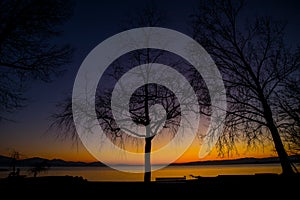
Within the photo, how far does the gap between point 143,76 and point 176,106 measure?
96.7 inches

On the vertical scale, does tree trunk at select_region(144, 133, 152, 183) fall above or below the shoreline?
above

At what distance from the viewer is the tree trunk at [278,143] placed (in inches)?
388

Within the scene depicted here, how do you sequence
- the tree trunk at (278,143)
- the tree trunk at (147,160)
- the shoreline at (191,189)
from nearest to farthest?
the shoreline at (191,189), the tree trunk at (278,143), the tree trunk at (147,160)

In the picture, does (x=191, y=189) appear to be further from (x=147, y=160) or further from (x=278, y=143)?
(x=278, y=143)

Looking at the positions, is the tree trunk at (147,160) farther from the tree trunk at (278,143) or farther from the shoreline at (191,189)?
the tree trunk at (278,143)

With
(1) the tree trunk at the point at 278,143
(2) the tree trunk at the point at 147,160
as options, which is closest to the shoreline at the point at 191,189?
(1) the tree trunk at the point at 278,143

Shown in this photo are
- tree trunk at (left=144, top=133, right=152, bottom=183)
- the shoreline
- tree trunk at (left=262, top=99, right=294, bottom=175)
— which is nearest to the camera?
the shoreline

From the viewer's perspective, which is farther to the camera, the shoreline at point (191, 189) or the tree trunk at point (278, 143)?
the tree trunk at point (278, 143)

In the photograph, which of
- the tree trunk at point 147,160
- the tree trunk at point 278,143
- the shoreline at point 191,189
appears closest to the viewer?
the shoreline at point 191,189

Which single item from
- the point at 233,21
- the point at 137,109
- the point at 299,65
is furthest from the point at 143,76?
the point at 299,65

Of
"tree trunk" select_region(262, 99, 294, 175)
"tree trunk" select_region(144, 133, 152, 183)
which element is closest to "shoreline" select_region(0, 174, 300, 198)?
"tree trunk" select_region(262, 99, 294, 175)

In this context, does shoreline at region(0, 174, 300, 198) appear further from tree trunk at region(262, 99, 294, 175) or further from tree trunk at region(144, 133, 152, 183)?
tree trunk at region(144, 133, 152, 183)

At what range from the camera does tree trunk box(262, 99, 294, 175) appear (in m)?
9.84

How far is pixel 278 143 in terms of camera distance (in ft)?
33.6
